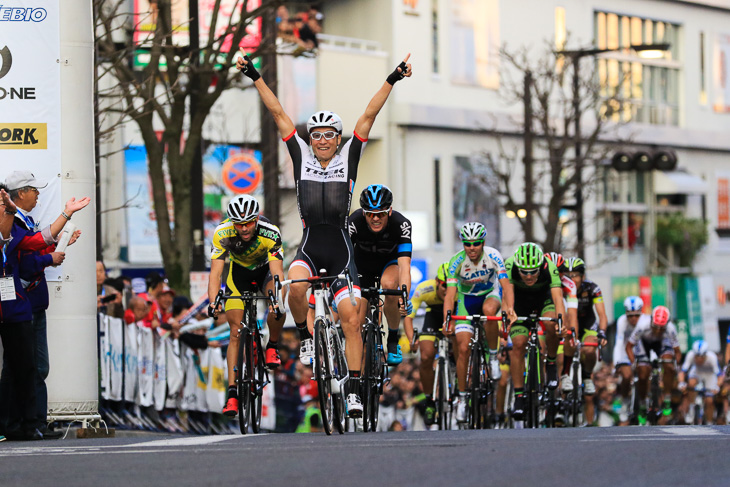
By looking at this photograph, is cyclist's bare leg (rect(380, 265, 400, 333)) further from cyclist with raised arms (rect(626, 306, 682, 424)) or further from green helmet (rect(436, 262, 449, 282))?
cyclist with raised arms (rect(626, 306, 682, 424))

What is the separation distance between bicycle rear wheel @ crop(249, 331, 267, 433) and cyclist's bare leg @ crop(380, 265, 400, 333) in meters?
1.57

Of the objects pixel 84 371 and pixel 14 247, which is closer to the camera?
pixel 14 247

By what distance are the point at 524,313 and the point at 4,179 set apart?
714cm

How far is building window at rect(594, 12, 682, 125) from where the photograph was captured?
1925 inches

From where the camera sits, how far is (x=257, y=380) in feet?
44.0

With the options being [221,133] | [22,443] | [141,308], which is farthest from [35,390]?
[221,133]

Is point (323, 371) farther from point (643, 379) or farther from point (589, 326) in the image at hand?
point (643, 379)

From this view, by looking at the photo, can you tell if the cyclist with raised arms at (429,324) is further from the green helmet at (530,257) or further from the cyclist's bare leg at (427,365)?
the green helmet at (530,257)

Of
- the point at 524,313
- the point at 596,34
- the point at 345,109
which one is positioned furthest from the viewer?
the point at 596,34

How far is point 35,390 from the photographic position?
12.9 meters

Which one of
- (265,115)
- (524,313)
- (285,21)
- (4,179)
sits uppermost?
(285,21)

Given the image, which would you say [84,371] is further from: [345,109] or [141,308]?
[345,109]

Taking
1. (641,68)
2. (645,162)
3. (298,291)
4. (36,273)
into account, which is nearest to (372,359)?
(298,291)

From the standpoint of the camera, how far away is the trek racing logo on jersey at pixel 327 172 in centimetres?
1295
